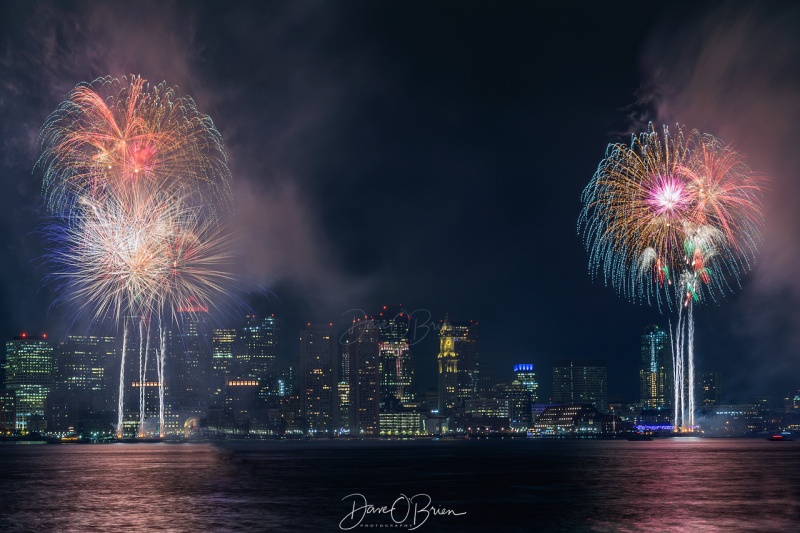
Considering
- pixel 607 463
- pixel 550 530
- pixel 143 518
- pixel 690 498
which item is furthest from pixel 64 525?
pixel 607 463

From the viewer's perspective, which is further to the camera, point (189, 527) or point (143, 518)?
point (143, 518)

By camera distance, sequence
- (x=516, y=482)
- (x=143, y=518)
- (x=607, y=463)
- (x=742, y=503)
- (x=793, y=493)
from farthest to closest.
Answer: (x=607, y=463) → (x=516, y=482) → (x=793, y=493) → (x=742, y=503) → (x=143, y=518)

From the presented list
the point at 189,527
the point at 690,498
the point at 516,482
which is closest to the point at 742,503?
the point at 690,498

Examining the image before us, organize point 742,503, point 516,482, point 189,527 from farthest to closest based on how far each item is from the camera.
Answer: point 516,482 → point 742,503 → point 189,527

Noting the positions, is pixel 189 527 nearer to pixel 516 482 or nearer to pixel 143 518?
pixel 143 518

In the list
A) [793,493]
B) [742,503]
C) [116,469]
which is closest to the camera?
[742,503]

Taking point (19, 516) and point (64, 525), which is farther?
point (19, 516)

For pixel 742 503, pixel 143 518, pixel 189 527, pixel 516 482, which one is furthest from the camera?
pixel 516 482

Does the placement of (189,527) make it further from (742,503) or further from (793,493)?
(793,493)

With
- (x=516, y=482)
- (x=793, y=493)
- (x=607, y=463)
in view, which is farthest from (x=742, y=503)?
(x=607, y=463)
